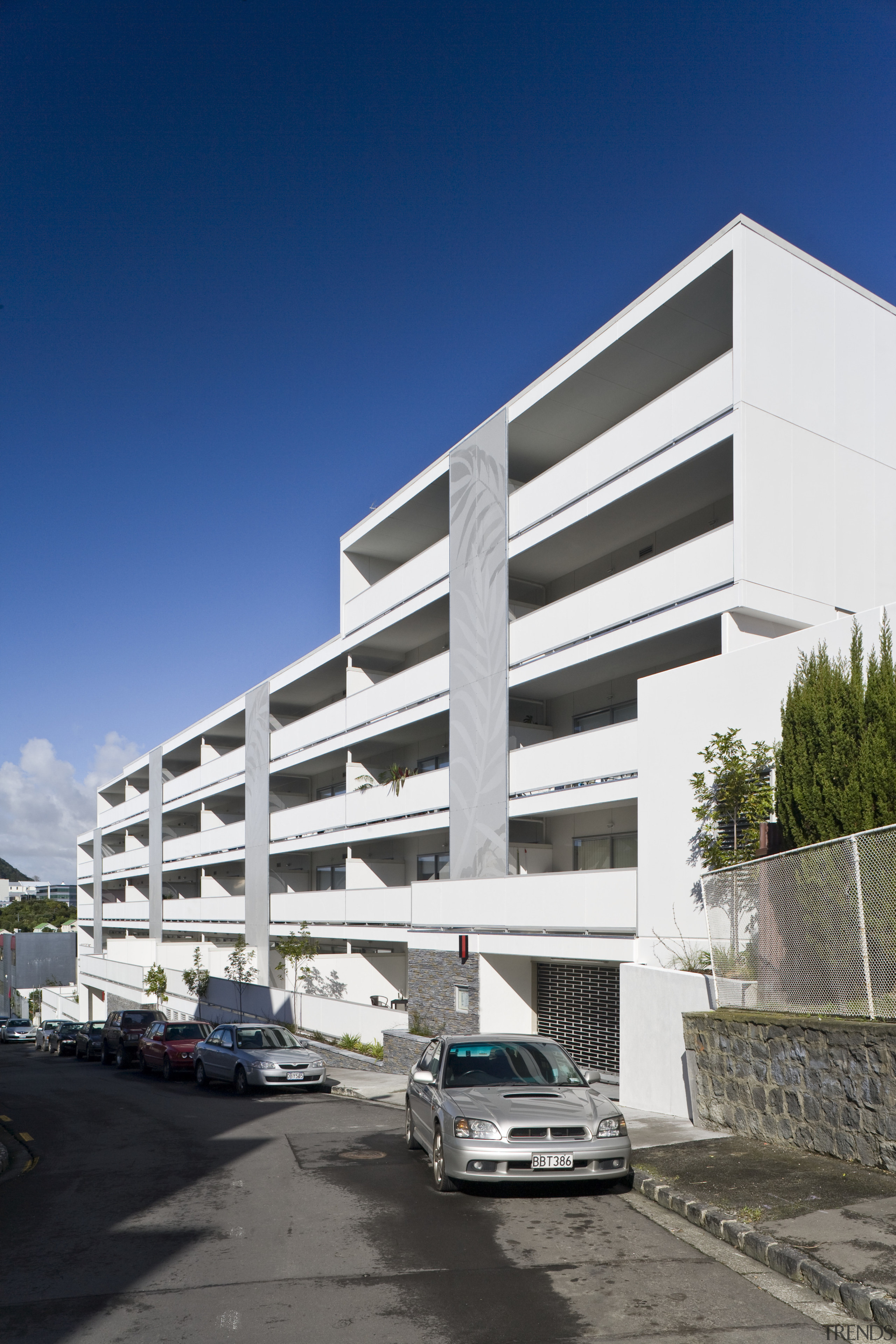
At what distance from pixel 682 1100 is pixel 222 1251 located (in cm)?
771

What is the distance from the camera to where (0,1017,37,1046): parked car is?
58406 mm

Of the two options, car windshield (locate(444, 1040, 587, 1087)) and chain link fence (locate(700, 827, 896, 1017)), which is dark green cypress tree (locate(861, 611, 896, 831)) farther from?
car windshield (locate(444, 1040, 587, 1087))

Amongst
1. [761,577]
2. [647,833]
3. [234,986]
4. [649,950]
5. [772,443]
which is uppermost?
[772,443]

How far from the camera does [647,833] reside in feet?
63.2

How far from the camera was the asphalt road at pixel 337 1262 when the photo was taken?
6562mm

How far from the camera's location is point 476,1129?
9.95 metres

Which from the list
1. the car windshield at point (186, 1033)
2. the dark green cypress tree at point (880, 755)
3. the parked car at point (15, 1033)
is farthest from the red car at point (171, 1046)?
the parked car at point (15, 1033)

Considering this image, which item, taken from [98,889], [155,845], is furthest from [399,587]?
[98,889]

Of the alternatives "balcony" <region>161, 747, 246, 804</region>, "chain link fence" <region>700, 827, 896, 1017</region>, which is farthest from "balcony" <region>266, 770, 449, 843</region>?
"chain link fence" <region>700, 827, 896, 1017</region>

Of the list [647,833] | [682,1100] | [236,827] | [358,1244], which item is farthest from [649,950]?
[236,827]

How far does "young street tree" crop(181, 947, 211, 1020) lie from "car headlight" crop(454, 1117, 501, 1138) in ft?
115

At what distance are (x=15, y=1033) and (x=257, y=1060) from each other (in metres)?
43.0

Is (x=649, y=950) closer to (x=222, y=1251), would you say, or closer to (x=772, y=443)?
(x=772, y=443)

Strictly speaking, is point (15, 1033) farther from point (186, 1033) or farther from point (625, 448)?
point (625, 448)
